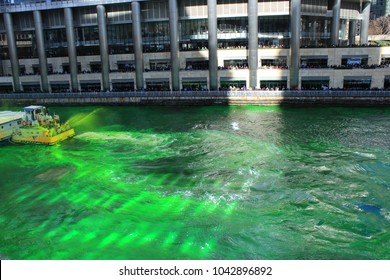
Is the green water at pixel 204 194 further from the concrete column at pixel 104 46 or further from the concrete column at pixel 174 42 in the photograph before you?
the concrete column at pixel 104 46

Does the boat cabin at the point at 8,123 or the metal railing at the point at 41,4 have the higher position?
the metal railing at the point at 41,4

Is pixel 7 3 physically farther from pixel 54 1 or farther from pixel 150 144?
pixel 150 144

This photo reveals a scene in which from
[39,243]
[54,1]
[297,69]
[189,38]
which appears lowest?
[39,243]

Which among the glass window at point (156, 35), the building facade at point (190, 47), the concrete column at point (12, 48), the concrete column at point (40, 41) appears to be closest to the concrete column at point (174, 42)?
the building facade at point (190, 47)

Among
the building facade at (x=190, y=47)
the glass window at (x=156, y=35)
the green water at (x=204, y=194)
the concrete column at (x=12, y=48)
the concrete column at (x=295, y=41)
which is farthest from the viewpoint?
the glass window at (x=156, y=35)

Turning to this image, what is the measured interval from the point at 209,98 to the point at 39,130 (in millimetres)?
31181

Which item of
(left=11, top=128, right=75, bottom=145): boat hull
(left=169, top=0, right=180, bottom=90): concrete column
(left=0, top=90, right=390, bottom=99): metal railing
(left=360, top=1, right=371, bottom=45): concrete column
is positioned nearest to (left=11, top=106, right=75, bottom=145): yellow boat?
(left=11, top=128, right=75, bottom=145): boat hull

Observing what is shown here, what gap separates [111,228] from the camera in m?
25.2

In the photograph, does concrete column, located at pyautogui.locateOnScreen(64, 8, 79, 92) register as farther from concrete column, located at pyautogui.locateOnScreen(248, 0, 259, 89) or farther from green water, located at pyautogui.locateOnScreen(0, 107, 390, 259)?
green water, located at pyautogui.locateOnScreen(0, 107, 390, 259)

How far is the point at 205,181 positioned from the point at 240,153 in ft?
26.8

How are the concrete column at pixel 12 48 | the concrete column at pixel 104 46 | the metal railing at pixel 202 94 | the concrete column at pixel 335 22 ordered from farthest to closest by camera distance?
the concrete column at pixel 12 48 < the concrete column at pixel 104 46 < the concrete column at pixel 335 22 < the metal railing at pixel 202 94

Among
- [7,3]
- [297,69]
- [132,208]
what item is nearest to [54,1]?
[7,3]

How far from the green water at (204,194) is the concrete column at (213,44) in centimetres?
2513

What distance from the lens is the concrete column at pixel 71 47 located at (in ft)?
264
